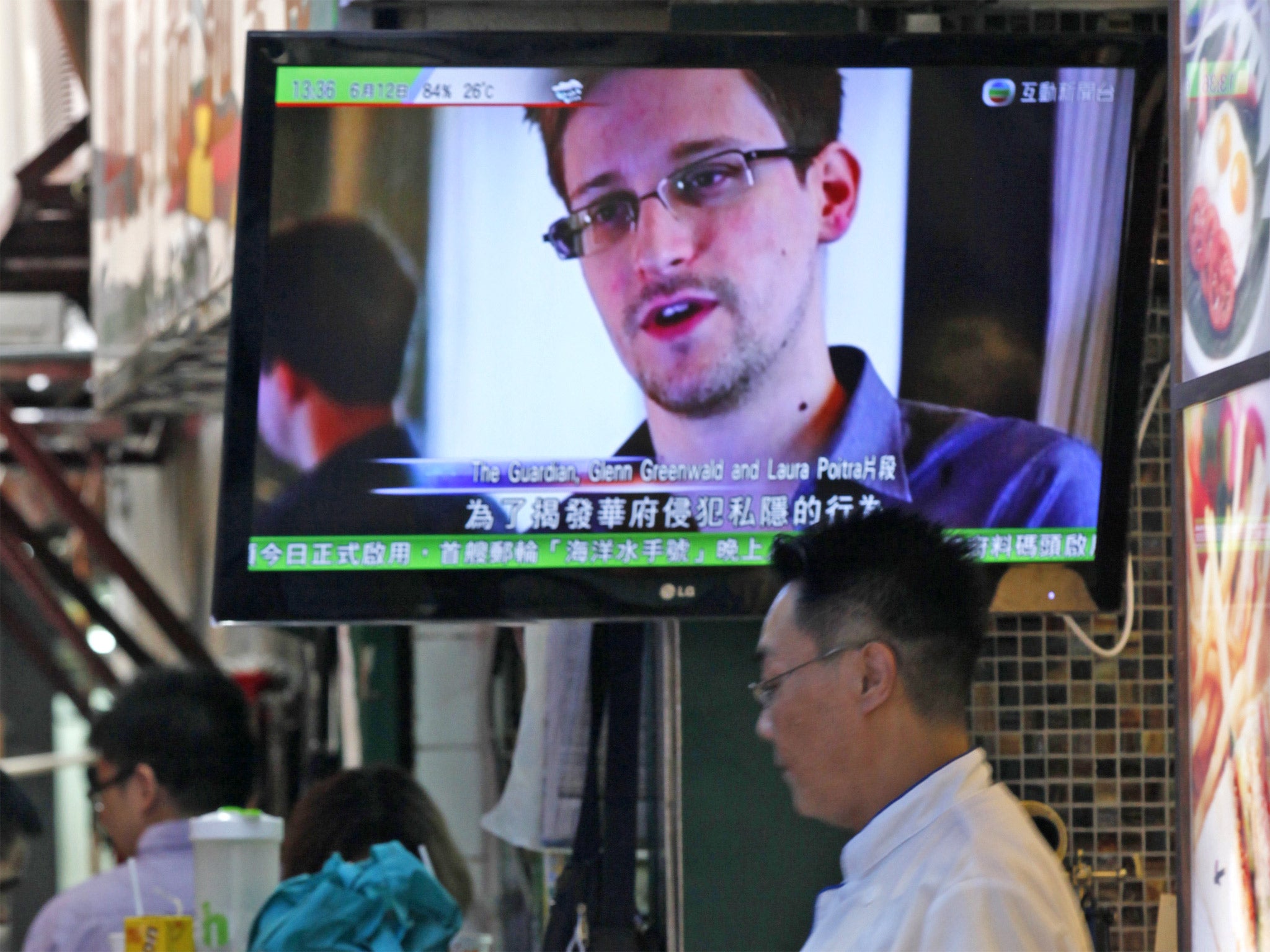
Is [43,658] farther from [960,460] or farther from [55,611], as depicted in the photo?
[960,460]

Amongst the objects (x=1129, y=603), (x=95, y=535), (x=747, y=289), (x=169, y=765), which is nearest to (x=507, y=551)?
(x=747, y=289)

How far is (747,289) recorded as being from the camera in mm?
2986

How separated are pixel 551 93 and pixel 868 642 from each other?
4.17ft

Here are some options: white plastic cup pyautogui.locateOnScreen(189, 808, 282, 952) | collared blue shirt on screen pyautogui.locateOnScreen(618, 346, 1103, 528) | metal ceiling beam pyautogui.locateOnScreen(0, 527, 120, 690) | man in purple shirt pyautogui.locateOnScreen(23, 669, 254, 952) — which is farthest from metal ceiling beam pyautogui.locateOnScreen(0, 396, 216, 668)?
collared blue shirt on screen pyautogui.locateOnScreen(618, 346, 1103, 528)

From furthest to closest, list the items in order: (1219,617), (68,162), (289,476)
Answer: (68,162) → (289,476) → (1219,617)

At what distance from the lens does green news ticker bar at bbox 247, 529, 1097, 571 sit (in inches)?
114

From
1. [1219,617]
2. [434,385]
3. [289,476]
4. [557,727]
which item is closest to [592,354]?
[434,385]

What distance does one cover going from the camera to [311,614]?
2.90 meters

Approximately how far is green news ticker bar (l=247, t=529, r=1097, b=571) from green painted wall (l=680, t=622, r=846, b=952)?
15.4 inches

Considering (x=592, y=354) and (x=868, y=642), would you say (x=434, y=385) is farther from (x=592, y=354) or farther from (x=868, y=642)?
(x=868, y=642)

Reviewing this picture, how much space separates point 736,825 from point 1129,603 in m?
0.83

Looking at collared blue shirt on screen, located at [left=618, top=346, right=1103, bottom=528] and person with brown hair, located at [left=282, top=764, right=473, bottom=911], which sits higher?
collared blue shirt on screen, located at [left=618, top=346, right=1103, bottom=528]

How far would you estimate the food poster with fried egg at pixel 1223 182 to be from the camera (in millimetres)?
1904

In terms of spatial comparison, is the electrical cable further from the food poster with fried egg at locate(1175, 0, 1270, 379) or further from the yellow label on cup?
the yellow label on cup
